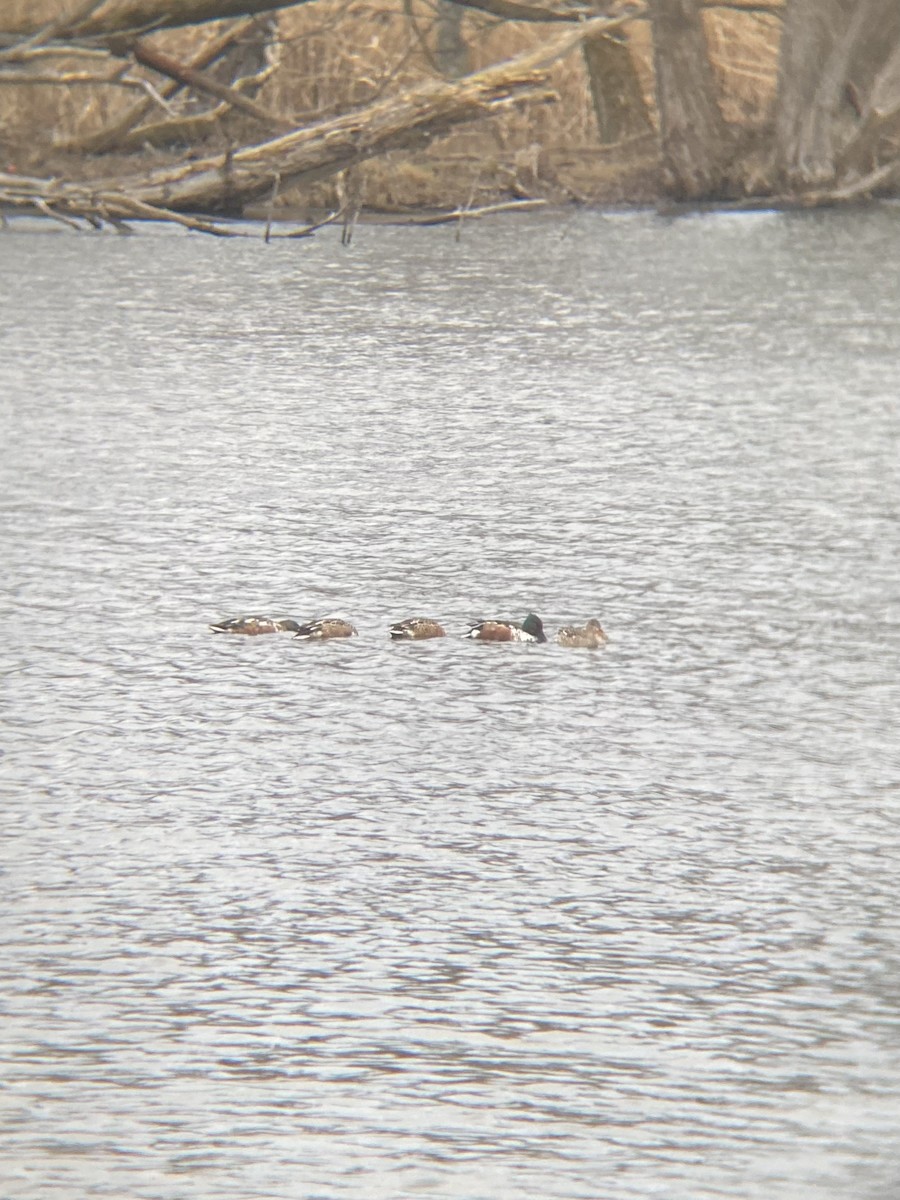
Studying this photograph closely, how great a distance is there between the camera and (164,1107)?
2.67 meters

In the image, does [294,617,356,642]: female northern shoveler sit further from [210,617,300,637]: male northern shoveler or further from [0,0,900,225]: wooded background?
[0,0,900,225]: wooded background

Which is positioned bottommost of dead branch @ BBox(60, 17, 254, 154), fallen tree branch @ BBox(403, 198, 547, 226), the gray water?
the gray water

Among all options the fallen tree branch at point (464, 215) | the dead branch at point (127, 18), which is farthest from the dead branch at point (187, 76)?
the fallen tree branch at point (464, 215)

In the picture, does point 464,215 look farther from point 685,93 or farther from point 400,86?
point 400,86

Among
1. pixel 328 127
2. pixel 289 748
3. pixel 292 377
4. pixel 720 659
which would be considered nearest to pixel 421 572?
pixel 720 659

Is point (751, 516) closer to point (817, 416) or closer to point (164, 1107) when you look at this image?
point (817, 416)

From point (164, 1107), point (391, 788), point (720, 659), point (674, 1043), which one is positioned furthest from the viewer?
point (720, 659)

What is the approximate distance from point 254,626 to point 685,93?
52.1 ft

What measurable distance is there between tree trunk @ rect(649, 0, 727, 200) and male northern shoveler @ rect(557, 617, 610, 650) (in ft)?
51.6

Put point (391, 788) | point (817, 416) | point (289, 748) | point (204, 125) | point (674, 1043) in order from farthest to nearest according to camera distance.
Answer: point (204, 125) → point (817, 416) → point (289, 748) → point (391, 788) → point (674, 1043)

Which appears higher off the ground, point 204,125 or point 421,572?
point 204,125

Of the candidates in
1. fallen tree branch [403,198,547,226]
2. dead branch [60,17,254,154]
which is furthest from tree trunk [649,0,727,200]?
dead branch [60,17,254,154]

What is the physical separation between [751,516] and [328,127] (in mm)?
9295

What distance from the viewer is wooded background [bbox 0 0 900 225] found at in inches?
704
